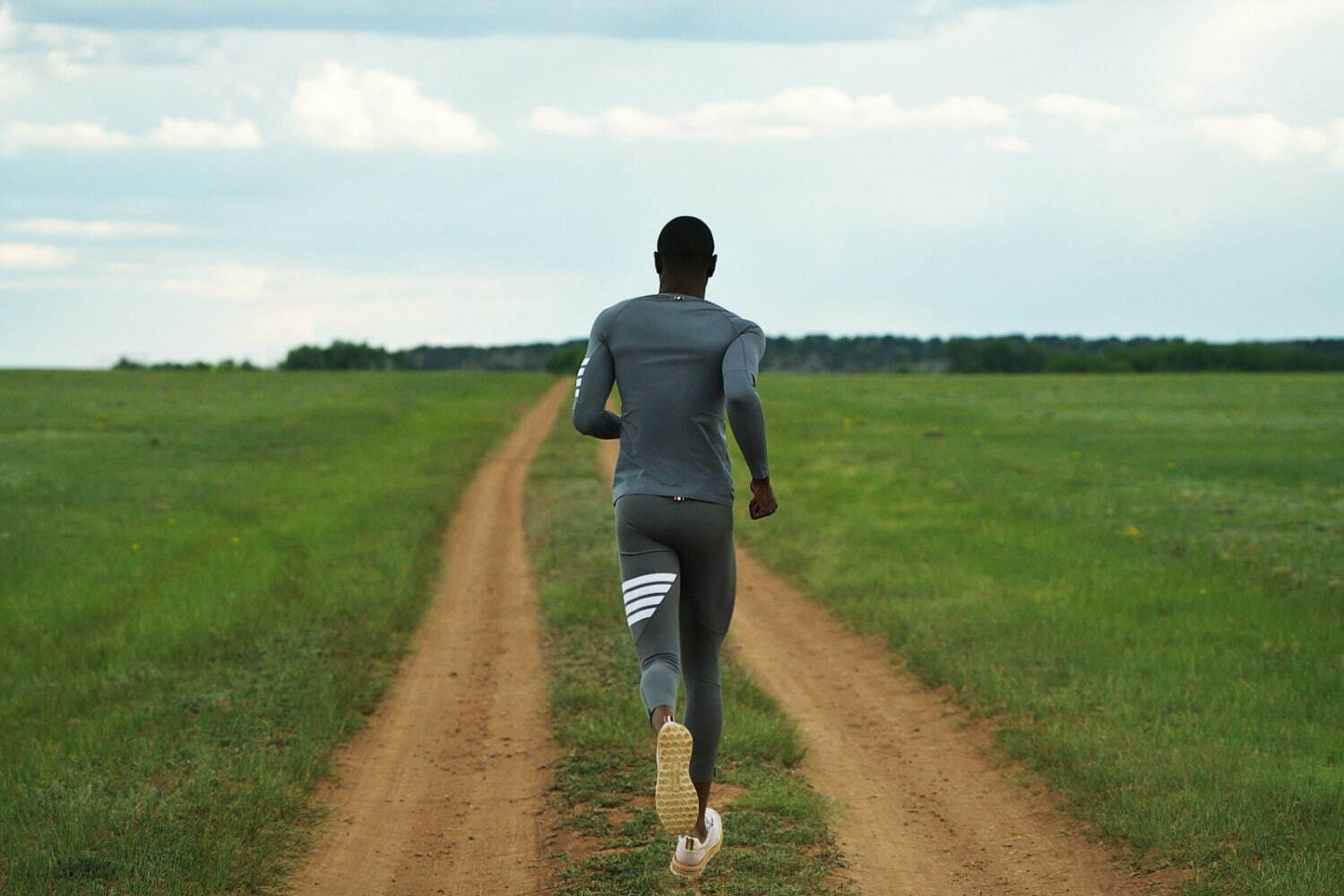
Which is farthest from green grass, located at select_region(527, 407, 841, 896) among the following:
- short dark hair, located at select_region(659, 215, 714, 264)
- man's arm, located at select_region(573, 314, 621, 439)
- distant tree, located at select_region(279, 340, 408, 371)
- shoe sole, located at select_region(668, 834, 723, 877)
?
distant tree, located at select_region(279, 340, 408, 371)

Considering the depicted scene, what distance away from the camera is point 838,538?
16.8 m

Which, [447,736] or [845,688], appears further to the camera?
[845,688]

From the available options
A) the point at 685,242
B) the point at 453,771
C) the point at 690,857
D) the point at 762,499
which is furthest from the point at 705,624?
the point at 453,771

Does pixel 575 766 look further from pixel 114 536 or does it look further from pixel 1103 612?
pixel 114 536

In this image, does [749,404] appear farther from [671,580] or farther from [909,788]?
[909,788]

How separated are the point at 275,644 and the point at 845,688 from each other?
454 cm

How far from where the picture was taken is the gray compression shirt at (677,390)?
17.4 feet

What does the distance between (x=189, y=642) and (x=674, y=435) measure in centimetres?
683

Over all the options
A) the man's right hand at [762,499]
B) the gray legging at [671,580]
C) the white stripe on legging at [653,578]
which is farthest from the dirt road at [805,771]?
the man's right hand at [762,499]

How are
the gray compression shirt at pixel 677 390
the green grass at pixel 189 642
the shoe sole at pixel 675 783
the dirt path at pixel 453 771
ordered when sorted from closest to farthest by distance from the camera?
the shoe sole at pixel 675 783 < the gray compression shirt at pixel 677 390 < the dirt path at pixel 453 771 < the green grass at pixel 189 642

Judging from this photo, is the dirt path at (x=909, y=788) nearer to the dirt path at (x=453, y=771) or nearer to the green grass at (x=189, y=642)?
the dirt path at (x=453, y=771)

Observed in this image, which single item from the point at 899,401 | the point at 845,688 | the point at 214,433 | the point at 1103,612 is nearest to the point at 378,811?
→ the point at 845,688

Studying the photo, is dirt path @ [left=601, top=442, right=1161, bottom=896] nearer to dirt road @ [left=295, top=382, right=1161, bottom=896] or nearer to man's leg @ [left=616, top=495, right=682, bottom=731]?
dirt road @ [left=295, top=382, right=1161, bottom=896]

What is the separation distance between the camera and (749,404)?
5.16 m
